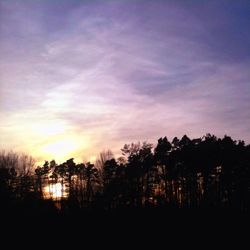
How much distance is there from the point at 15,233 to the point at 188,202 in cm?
4556

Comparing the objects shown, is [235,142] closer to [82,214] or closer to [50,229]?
[82,214]

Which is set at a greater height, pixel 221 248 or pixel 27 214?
pixel 27 214

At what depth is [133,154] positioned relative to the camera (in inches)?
3029

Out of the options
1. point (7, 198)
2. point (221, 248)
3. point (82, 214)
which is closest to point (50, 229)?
point (7, 198)

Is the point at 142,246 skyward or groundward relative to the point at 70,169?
groundward

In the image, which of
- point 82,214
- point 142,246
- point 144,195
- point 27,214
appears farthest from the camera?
point 144,195

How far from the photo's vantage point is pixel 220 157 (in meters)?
70.7

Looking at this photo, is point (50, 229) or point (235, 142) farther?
point (235, 142)

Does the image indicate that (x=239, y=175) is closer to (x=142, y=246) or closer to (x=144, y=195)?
(x=144, y=195)

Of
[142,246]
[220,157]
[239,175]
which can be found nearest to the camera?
[142,246]

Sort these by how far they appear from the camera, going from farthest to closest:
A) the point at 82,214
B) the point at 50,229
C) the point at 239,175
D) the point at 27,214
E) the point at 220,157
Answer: the point at 239,175
the point at 220,157
the point at 82,214
the point at 27,214
the point at 50,229

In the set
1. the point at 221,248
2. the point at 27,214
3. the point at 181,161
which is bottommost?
the point at 221,248

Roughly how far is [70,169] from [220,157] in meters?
46.5

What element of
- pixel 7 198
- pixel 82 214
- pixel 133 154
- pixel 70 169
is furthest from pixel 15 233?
pixel 70 169
